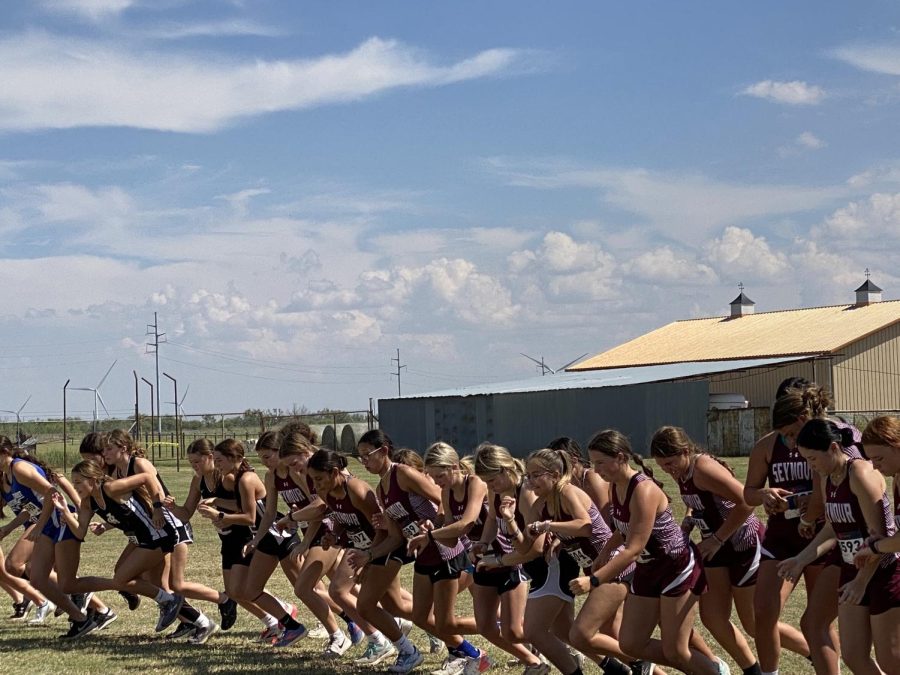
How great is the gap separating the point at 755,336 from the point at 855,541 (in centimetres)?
4814

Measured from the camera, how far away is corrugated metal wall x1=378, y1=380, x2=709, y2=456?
135 ft

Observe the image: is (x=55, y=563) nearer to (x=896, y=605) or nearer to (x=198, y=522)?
(x=896, y=605)

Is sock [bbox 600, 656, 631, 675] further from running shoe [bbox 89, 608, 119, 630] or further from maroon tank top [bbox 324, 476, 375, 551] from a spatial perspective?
running shoe [bbox 89, 608, 119, 630]

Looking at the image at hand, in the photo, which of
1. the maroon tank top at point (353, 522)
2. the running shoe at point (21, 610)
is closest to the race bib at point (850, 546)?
the maroon tank top at point (353, 522)

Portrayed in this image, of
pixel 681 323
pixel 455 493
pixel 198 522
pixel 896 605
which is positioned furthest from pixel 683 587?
pixel 681 323

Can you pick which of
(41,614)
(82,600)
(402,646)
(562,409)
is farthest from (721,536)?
(562,409)

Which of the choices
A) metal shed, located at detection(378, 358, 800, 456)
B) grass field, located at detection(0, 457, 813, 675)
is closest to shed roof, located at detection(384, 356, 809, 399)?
metal shed, located at detection(378, 358, 800, 456)

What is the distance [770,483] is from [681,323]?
5621cm

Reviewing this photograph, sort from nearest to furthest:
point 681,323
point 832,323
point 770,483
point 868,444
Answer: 1. point 868,444
2. point 770,483
3. point 832,323
4. point 681,323

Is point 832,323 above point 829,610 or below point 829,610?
above

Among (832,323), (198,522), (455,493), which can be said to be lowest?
(198,522)

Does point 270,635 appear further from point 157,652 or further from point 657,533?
point 657,533

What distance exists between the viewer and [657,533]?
263 inches

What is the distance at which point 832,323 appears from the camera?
5078cm
